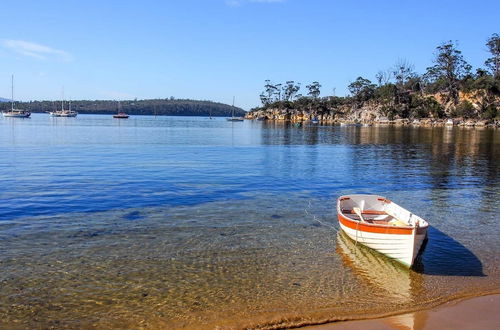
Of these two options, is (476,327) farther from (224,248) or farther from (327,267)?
(224,248)

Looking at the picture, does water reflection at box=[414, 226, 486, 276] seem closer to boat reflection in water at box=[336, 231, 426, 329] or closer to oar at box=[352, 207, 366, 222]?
boat reflection in water at box=[336, 231, 426, 329]

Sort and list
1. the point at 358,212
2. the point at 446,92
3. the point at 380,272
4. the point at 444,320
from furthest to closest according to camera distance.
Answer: the point at 446,92
the point at 358,212
the point at 380,272
the point at 444,320

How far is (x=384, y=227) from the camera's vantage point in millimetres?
14297

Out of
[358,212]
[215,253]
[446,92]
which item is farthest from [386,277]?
[446,92]

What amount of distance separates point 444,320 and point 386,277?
2.95 metres

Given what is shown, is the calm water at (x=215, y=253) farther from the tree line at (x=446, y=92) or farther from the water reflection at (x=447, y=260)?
the tree line at (x=446, y=92)

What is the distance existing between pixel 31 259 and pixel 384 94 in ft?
582

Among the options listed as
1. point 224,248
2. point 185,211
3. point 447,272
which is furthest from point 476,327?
point 185,211

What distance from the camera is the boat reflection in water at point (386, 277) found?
10508mm

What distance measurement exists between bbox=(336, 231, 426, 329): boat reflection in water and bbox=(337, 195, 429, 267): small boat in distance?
0.27m

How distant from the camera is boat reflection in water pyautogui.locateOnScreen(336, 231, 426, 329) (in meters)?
10.5

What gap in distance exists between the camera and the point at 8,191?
24875 mm

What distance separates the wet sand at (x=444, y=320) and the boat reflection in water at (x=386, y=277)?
24 mm

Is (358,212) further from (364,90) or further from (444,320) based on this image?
(364,90)
